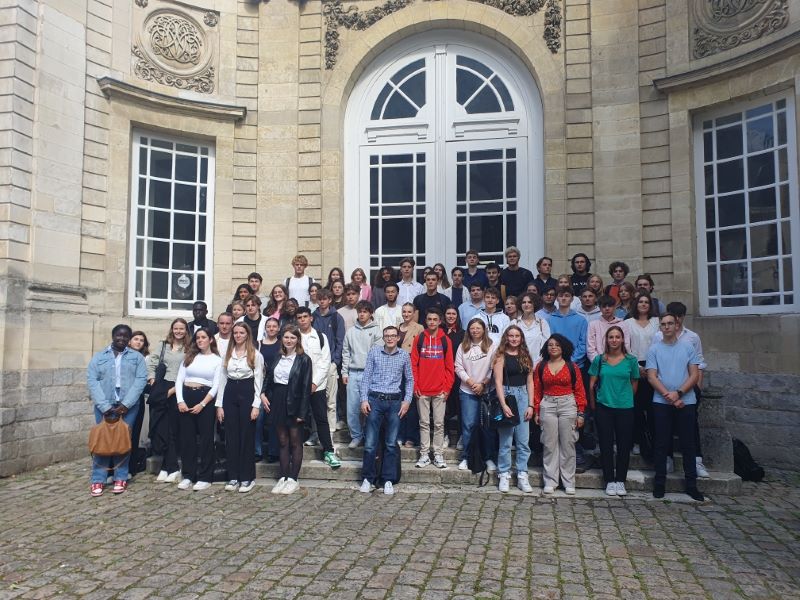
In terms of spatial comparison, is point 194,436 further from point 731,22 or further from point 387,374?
point 731,22

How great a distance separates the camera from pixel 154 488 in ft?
23.4

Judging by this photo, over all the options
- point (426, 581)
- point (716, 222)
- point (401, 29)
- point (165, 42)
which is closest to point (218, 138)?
point (165, 42)

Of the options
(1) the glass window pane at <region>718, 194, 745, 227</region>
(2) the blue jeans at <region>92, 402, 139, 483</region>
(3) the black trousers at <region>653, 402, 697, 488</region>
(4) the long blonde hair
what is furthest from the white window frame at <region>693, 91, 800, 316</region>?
(2) the blue jeans at <region>92, 402, 139, 483</region>

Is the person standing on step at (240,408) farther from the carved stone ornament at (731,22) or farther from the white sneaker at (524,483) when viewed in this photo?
the carved stone ornament at (731,22)

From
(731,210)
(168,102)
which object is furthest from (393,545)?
(168,102)

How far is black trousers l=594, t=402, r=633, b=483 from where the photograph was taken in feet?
21.9

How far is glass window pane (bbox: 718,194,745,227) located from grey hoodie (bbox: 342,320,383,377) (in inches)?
208

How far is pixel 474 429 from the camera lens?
709 centimetres

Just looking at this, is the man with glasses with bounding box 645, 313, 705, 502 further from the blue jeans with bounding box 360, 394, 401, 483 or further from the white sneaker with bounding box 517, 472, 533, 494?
the blue jeans with bounding box 360, 394, 401, 483

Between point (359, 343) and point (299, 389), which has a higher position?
point (359, 343)

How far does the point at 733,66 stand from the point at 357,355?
6303 millimetres

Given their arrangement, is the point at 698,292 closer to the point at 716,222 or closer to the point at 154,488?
the point at 716,222

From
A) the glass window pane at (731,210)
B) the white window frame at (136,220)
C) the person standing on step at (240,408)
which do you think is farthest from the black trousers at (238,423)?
the glass window pane at (731,210)

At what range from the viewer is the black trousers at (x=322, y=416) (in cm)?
728
